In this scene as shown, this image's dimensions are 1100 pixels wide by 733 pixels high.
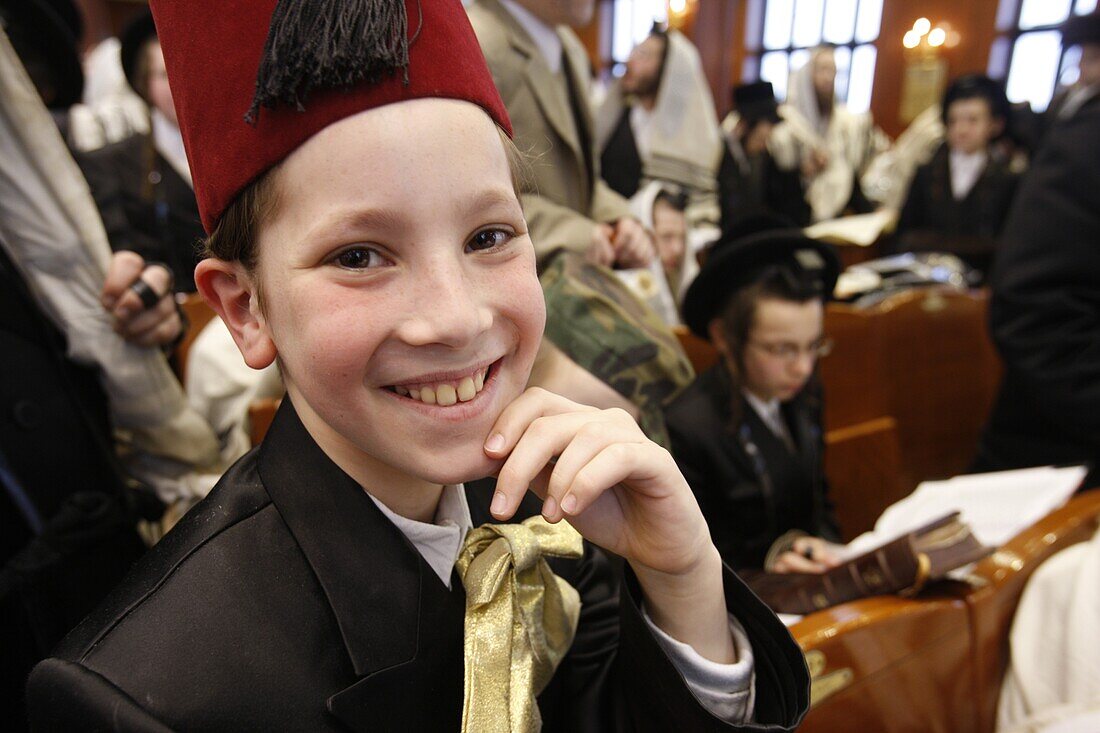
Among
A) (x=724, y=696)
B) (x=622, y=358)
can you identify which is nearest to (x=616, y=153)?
(x=622, y=358)

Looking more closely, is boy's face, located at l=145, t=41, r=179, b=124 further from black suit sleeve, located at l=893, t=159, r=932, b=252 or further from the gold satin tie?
black suit sleeve, located at l=893, t=159, r=932, b=252

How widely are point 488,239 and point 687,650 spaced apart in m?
0.45

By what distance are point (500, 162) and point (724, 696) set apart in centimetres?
57

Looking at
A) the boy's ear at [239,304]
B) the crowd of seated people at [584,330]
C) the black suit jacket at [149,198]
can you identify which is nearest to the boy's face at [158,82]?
the crowd of seated people at [584,330]

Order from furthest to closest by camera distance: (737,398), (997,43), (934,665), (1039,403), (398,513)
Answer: (997,43) → (1039,403) → (737,398) → (934,665) → (398,513)

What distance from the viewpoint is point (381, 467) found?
667 millimetres

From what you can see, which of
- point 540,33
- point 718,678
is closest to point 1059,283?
point 540,33

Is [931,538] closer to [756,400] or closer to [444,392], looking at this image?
→ [756,400]

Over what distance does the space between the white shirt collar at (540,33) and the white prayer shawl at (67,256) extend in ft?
2.84

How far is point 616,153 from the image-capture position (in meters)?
3.06

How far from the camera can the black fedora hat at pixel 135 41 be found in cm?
228

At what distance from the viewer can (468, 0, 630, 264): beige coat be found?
1.34 m

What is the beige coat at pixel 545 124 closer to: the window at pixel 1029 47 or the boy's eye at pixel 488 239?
the boy's eye at pixel 488 239

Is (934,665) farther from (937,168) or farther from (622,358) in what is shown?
(937,168)
